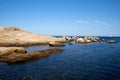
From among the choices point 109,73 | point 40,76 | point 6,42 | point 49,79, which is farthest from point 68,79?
point 6,42

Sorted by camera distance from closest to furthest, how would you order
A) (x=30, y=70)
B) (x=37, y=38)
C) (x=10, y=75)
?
(x=10, y=75), (x=30, y=70), (x=37, y=38)

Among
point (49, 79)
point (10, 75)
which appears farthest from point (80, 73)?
point (10, 75)

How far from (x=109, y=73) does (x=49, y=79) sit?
Result: 8963 millimetres

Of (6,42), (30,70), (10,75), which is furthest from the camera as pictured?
(6,42)

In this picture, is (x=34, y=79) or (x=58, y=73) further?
(x=58, y=73)

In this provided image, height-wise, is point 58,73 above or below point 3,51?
below

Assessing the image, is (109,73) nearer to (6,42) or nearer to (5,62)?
(5,62)

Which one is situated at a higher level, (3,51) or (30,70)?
(3,51)

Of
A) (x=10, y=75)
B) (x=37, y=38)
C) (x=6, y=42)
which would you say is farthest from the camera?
(x=37, y=38)

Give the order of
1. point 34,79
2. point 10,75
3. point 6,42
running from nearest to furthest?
point 34,79 → point 10,75 → point 6,42

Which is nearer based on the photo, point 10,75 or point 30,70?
point 10,75

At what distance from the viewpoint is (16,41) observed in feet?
208

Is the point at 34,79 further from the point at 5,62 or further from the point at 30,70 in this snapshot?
the point at 5,62

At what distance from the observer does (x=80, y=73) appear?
23.0 m
